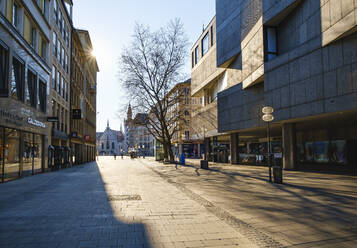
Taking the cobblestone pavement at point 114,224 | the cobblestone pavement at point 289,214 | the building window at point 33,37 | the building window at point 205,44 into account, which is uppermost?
the building window at point 205,44

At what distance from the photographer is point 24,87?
16547 millimetres

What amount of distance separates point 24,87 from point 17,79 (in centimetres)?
70

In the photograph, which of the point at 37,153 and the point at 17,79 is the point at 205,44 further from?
the point at 17,79

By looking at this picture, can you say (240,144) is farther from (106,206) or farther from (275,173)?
(106,206)

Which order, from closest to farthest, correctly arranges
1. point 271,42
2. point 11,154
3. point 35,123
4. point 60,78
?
1. point 11,154
2. point 35,123
3. point 271,42
4. point 60,78

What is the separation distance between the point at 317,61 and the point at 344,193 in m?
8.96

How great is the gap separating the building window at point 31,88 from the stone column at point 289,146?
1787 cm

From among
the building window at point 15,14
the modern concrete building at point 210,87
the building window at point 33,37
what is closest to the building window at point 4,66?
the building window at point 15,14

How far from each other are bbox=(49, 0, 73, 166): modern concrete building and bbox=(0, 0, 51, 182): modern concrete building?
187 centimetres

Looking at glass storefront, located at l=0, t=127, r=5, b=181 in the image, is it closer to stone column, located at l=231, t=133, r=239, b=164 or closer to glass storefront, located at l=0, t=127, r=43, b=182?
glass storefront, located at l=0, t=127, r=43, b=182

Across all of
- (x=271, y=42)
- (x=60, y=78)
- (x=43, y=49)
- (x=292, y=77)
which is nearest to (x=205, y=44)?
(x=271, y=42)

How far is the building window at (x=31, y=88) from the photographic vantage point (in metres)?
17.8

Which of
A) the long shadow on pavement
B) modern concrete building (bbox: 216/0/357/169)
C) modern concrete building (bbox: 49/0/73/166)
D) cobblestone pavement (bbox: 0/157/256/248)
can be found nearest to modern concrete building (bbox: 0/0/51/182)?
modern concrete building (bbox: 49/0/73/166)

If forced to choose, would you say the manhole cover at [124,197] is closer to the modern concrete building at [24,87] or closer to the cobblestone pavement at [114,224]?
the cobblestone pavement at [114,224]
